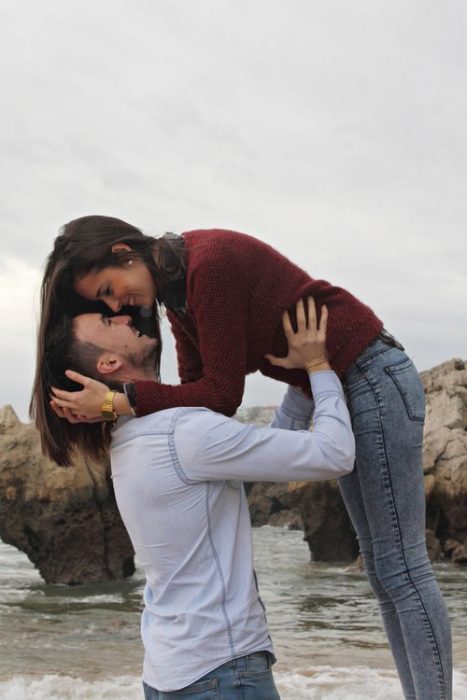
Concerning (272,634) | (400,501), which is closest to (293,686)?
(400,501)

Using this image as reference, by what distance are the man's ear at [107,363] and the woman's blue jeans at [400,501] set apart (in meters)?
0.87

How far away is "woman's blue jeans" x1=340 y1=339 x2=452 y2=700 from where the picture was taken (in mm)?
3314

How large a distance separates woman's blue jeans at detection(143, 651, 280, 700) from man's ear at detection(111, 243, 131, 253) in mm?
1395

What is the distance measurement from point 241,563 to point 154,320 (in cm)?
93

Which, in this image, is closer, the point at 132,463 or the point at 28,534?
the point at 132,463

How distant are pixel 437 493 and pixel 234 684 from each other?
1268cm

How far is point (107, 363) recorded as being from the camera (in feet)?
10.1

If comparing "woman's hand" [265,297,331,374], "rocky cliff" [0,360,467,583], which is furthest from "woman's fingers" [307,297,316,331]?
"rocky cliff" [0,360,467,583]

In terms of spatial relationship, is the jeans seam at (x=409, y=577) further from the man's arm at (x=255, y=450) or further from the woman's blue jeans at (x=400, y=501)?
the man's arm at (x=255, y=450)

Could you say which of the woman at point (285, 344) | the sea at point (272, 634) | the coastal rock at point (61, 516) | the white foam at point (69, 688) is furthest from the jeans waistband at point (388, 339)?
the coastal rock at point (61, 516)

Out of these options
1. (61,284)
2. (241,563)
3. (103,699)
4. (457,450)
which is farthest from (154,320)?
(457,450)

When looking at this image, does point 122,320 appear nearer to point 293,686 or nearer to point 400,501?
point 400,501

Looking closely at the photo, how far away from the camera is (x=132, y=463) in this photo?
2928mm

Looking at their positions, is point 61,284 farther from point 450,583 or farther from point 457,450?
point 457,450
